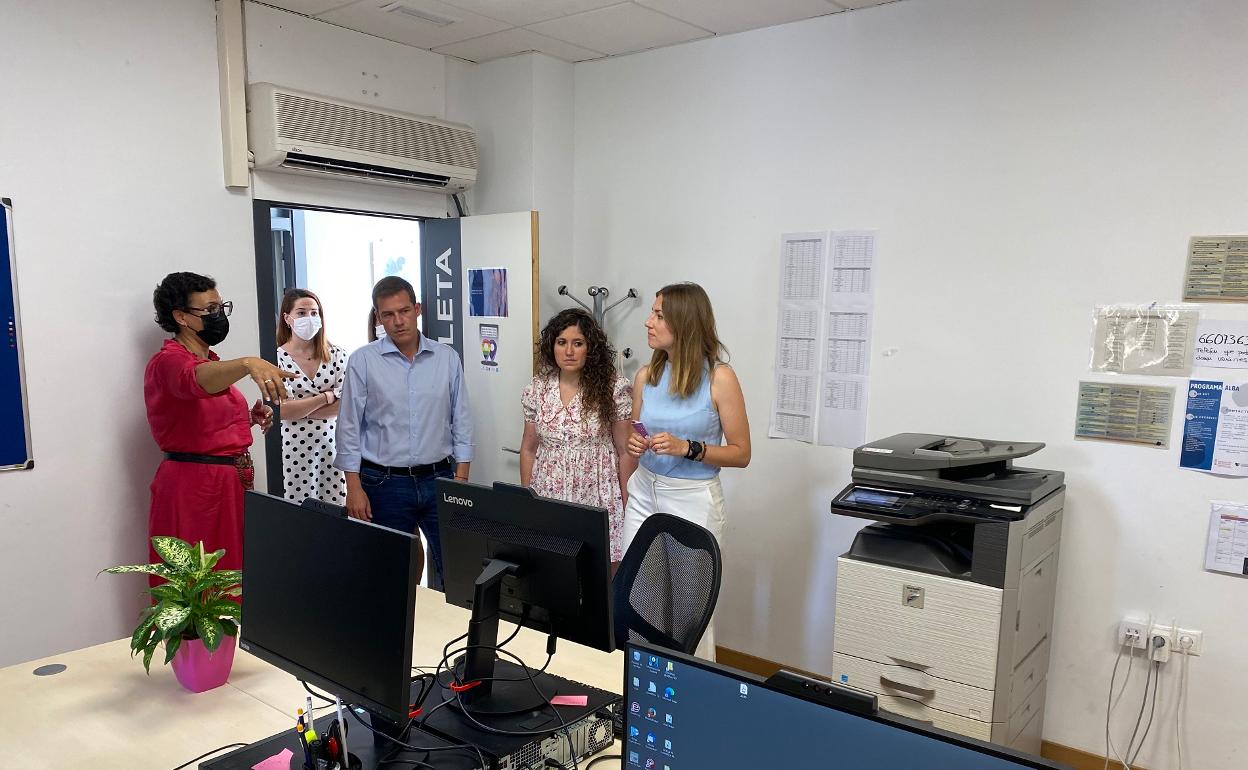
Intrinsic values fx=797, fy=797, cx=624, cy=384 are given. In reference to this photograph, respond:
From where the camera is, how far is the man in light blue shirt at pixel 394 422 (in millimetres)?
3266

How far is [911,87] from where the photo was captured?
3049 mm

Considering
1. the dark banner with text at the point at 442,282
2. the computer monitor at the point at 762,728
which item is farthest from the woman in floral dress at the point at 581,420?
the computer monitor at the point at 762,728

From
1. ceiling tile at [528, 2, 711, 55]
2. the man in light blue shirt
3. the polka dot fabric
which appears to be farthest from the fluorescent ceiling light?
the polka dot fabric

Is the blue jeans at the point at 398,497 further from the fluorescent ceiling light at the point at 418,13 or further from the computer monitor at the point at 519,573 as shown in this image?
the fluorescent ceiling light at the point at 418,13

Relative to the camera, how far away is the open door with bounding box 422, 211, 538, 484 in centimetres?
376

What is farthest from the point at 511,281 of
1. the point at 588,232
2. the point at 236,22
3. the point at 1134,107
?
the point at 1134,107

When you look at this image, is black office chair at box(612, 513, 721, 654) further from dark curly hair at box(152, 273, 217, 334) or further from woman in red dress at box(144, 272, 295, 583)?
dark curly hair at box(152, 273, 217, 334)

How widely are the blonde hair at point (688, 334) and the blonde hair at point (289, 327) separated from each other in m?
1.64

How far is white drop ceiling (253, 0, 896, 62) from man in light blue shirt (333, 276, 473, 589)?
3.65 ft

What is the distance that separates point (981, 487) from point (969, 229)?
3.58 feet

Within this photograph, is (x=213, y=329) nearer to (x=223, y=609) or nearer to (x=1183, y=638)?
(x=223, y=609)

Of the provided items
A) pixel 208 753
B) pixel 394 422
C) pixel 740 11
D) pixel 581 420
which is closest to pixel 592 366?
pixel 581 420

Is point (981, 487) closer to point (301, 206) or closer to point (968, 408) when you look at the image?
point (968, 408)

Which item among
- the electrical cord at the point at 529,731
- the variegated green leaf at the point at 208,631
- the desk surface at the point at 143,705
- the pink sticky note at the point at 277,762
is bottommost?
the desk surface at the point at 143,705
